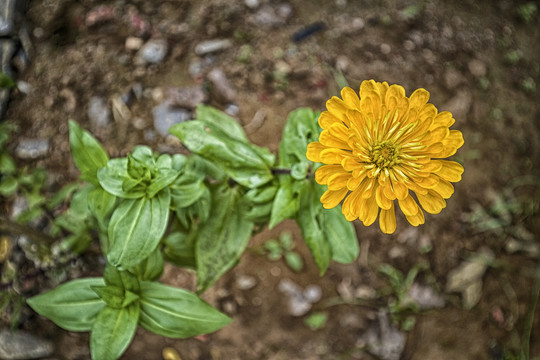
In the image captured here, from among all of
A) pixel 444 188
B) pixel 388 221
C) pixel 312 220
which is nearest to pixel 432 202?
pixel 444 188

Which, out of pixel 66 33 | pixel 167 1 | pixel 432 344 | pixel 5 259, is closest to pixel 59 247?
pixel 5 259

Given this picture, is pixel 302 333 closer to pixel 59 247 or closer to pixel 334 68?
pixel 59 247

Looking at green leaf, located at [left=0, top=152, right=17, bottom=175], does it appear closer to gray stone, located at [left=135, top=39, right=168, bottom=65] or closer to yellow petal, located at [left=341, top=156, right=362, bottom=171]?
gray stone, located at [left=135, top=39, right=168, bottom=65]

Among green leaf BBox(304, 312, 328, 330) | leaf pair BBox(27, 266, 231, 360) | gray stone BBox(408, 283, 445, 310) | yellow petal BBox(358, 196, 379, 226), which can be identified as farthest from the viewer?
gray stone BBox(408, 283, 445, 310)

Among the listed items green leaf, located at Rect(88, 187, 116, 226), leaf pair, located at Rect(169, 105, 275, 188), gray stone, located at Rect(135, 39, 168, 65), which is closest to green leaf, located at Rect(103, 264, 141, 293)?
green leaf, located at Rect(88, 187, 116, 226)

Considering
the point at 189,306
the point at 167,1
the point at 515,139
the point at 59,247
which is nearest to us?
the point at 189,306

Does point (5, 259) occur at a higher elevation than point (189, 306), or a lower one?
lower
